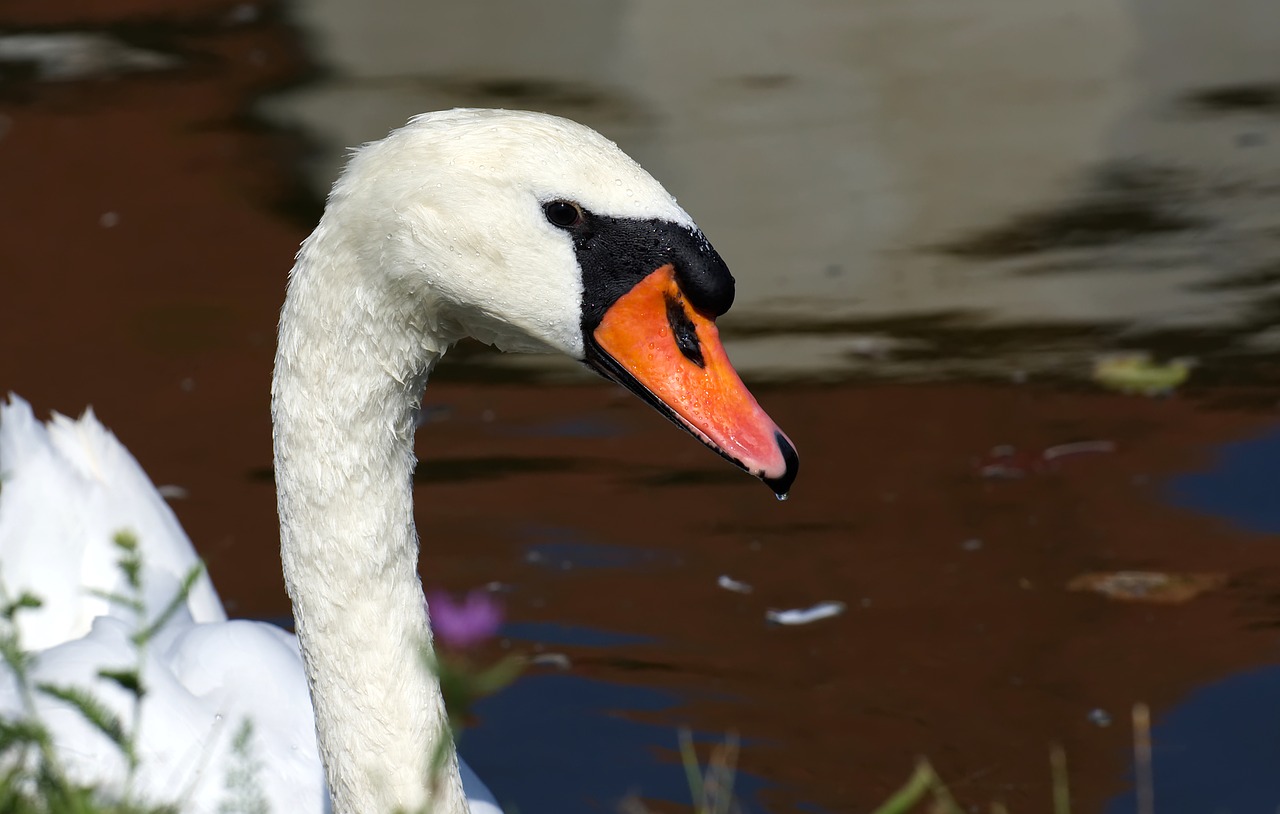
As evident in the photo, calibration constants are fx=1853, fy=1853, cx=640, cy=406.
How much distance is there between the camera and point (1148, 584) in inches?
190

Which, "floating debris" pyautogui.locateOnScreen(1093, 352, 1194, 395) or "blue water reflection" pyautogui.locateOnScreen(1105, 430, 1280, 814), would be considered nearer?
"blue water reflection" pyautogui.locateOnScreen(1105, 430, 1280, 814)

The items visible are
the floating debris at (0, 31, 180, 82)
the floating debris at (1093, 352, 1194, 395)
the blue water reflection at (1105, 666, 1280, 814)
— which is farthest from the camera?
the floating debris at (0, 31, 180, 82)

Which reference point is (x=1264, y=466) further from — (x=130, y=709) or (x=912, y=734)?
(x=130, y=709)

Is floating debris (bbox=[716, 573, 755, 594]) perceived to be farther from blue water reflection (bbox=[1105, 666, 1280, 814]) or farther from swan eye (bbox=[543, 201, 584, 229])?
swan eye (bbox=[543, 201, 584, 229])

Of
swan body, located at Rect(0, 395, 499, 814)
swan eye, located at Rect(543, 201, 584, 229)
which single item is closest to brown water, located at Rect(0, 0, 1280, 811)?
swan body, located at Rect(0, 395, 499, 814)

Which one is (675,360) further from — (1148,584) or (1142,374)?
(1142,374)

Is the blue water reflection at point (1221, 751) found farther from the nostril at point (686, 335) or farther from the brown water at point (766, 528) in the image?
the nostril at point (686, 335)

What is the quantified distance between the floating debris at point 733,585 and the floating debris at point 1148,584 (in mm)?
832

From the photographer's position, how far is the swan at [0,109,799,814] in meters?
2.49

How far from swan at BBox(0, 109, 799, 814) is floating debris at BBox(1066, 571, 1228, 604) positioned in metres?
2.52

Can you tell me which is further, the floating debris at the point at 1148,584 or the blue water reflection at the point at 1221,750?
the floating debris at the point at 1148,584

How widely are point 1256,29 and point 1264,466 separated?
Answer: 152 inches

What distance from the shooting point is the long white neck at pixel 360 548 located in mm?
2666

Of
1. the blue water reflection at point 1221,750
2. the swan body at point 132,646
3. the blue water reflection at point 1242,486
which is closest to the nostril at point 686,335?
the swan body at point 132,646
